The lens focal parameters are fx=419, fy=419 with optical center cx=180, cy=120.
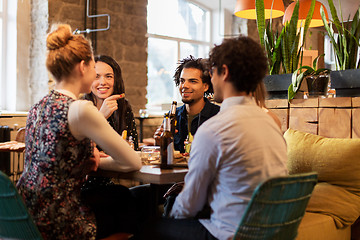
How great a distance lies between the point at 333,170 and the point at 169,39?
568 cm

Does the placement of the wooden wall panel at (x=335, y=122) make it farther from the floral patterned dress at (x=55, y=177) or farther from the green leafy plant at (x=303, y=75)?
the floral patterned dress at (x=55, y=177)

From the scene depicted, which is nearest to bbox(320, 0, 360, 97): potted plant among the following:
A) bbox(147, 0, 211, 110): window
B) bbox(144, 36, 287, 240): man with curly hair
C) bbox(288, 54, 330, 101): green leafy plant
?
bbox(288, 54, 330, 101): green leafy plant

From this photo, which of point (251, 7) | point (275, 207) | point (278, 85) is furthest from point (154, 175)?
point (251, 7)

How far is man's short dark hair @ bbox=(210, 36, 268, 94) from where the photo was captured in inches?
62.7

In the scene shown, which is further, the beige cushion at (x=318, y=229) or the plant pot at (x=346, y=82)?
the plant pot at (x=346, y=82)

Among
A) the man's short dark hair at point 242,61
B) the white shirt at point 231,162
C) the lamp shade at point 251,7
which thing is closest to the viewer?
the white shirt at point 231,162

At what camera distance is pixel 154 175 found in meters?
1.81

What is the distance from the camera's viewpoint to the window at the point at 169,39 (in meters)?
7.58

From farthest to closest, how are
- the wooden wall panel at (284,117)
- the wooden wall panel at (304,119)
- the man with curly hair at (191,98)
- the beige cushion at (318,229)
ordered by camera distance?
the man with curly hair at (191,98)
the wooden wall panel at (284,117)
the wooden wall panel at (304,119)
the beige cushion at (318,229)

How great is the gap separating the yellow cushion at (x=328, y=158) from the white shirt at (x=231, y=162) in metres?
1.01

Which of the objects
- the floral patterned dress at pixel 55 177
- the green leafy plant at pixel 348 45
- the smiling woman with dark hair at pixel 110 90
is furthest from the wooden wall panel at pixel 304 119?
the floral patterned dress at pixel 55 177

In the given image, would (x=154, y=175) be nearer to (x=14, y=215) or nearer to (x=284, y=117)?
(x=14, y=215)

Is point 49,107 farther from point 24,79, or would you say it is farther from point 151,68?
point 151,68

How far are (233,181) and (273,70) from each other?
195 cm
